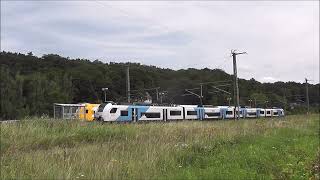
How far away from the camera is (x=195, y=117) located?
62625 millimetres

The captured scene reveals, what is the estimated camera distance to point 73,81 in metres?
87.2

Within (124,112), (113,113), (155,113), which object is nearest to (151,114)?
(155,113)

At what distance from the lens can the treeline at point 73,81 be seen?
258 ft

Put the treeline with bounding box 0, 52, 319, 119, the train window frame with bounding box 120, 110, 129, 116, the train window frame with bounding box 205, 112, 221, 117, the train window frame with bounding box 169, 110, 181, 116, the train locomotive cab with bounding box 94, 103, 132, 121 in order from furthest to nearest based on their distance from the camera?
1. the treeline with bounding box 0, 52, 319, 119
2. the train window frame with bounding box 205, 112, 221, 117
3. the train window frame with bounding box 169, 110, 181, 116
4. the train window frame with bounding box 120, 110, 129, 116
5. the train locomotive cab with bounding box 94, 103, 132, 121

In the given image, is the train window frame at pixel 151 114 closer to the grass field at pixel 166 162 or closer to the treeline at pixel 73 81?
the treeline at pixel 73 81

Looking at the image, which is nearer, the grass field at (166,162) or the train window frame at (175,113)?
the grass field at (166,162)

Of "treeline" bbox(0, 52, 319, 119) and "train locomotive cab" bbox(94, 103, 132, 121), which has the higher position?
"treeline" bbox(0, 52, 319, 119)

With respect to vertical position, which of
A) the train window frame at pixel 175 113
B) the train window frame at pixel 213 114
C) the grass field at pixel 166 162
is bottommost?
the grass field at pixel 166 162

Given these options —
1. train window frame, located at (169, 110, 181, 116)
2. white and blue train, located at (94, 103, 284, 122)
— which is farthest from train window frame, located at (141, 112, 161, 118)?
train window frame, located at (169, 110, 181, 116)

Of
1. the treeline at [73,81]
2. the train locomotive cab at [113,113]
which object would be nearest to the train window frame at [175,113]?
the train locomotive cab at [113,113]

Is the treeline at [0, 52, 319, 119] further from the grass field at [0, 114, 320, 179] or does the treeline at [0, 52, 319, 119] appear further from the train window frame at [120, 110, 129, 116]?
the grass field at [0, 114, 320, 179]

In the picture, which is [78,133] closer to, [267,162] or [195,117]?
[267,162]

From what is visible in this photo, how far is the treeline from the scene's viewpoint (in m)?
78.6

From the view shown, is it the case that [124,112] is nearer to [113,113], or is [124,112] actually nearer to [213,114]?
[113,113]
